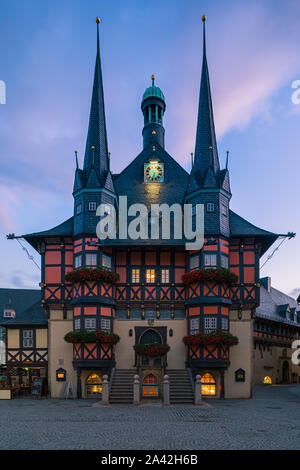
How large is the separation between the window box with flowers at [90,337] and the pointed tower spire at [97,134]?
11.0 m

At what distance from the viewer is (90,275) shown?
88.3 feet

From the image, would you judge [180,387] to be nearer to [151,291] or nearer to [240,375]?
[240,375]

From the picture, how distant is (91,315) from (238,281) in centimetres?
1018

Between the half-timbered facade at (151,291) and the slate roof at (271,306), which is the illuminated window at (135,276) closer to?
the half-timbered facade at (151,291)

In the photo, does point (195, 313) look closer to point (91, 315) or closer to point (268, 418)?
point (91, 315)

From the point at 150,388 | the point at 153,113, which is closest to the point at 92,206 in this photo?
the point at 150,388

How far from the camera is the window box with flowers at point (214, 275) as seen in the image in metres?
26.8

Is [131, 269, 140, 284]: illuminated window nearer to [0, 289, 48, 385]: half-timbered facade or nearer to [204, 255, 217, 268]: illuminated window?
[204, 255, 217, 268]: illuminated window

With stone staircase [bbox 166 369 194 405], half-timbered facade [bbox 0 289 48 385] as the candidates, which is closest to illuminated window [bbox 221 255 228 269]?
stone staircase [bbox 166 369 194 405]

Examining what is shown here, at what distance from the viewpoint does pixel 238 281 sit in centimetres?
2881

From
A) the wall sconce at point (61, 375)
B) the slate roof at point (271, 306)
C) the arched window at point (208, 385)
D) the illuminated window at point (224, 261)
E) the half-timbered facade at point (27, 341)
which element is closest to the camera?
the arched window at point (208, 385)

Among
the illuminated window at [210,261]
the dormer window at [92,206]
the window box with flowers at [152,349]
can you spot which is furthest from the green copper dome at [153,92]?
the window box with flowers at [152,349]

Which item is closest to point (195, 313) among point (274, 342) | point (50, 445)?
point (50, 445)

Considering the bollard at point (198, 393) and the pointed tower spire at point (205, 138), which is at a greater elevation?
the pointed tower spire at point (205, 138)
